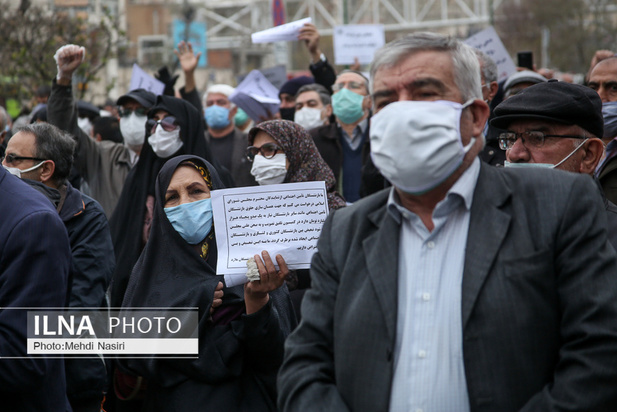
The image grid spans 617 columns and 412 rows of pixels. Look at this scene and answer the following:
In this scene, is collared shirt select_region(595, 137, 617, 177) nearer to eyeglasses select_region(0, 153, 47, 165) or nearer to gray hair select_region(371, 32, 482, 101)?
gray hair select_region(371, 32, 482, 101)

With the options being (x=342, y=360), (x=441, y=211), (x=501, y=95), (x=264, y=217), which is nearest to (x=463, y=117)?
(x=441, y=211)

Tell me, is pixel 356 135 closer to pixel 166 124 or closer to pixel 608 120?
pixel 166 124

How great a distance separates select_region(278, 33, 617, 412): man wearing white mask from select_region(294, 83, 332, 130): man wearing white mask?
587 cm

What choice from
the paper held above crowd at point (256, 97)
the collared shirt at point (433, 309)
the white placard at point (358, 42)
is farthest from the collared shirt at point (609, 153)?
the white placard at point (358, 42)

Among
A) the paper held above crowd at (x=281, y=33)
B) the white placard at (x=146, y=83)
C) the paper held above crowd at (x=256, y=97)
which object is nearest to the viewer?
the paper held above crowd at (x=281, y=33)

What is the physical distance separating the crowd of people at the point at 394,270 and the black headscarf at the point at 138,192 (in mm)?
730

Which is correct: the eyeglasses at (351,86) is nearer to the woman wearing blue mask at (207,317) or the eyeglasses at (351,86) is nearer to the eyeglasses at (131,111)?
the eyeglasses at (131,111)

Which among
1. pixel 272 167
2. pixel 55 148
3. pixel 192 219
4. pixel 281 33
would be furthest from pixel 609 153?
pixel 281 33

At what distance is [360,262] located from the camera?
7.80 feet

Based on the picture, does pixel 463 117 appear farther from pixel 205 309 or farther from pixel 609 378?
pixel 205 309

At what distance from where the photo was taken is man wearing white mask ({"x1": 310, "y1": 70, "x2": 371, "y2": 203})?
23.8ft

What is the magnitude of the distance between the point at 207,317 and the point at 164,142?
110 inches

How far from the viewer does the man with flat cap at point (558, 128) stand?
3346mm

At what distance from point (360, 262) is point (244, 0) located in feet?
204
